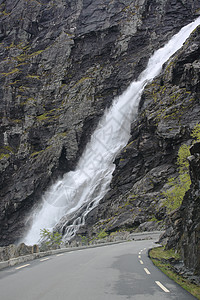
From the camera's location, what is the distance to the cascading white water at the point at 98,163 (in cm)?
6009

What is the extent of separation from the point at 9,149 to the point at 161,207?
52540mm

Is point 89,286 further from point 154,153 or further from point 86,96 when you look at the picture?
point 86,96

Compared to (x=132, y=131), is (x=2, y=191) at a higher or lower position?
lower

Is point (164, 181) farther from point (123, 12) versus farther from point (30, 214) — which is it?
point (123, 12)

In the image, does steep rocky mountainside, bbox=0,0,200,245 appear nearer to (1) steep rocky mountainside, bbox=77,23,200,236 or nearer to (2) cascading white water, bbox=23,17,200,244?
(1) steep rocky mountainside, bbox=77,23,200,236

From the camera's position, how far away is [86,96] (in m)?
80.2

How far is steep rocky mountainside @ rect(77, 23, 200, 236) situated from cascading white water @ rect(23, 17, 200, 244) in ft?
17.2

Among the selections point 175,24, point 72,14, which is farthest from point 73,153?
point 72,14

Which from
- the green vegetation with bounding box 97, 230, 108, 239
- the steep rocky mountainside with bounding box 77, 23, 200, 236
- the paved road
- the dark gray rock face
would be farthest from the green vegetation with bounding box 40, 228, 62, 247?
the paved road

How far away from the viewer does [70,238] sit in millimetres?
49469

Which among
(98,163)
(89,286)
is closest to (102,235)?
(98,163)

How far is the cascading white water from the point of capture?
197ft

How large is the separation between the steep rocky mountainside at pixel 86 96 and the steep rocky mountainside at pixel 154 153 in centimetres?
21

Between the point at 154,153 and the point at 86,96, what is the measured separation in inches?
1328
